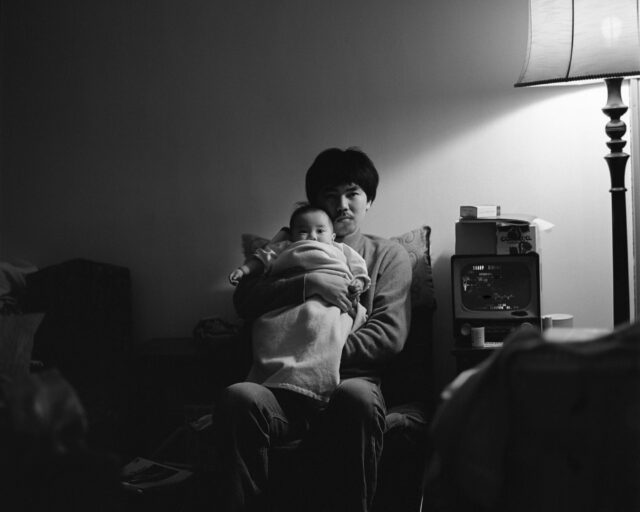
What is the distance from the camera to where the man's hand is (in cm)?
217

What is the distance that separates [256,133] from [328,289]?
0.86m

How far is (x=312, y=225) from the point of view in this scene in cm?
228

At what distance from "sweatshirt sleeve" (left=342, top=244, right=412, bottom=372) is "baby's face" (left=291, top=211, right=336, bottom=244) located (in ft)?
0.69

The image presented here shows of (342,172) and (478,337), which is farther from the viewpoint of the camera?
(342,172)

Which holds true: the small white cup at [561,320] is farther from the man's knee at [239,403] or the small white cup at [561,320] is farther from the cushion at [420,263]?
the man's knee at [239,403]

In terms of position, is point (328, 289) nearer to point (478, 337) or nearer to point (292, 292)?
point (292, 292)

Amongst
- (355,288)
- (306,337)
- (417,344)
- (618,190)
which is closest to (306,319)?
(306,337)

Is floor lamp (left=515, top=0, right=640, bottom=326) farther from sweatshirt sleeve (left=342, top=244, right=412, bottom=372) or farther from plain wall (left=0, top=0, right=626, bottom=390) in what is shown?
sweatshirt sleeve (left=342, top=244, right=412, bottom=372)

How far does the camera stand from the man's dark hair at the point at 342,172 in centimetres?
242

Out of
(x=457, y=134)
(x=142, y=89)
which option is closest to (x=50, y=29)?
(x=142, y=89)

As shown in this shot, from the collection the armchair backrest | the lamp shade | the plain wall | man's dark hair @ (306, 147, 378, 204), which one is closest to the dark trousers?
the armchair backrest

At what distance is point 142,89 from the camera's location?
285cm

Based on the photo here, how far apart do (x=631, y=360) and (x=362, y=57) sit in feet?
6.12

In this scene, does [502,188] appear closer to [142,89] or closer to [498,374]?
[142,89]
